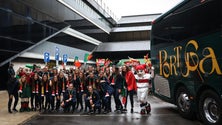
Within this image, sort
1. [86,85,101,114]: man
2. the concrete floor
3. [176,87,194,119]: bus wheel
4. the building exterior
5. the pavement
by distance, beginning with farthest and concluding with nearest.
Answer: the building exterior → [86,85,101,114]: man → the pavement → the concrete floor → [176,87,194,119]: bus wheel

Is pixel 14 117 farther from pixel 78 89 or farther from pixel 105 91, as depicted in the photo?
pixel 105 91

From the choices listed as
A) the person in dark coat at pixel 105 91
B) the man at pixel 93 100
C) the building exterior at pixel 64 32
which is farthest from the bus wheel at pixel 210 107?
the building exterior at pixel 64 32

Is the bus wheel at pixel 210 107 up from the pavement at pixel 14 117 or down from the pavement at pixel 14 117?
up

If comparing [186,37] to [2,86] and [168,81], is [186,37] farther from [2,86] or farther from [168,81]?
[2,86]

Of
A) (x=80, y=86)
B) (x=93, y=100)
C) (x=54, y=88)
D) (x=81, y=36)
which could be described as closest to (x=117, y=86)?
(x=93, y=100)

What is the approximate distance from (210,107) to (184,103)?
4.82 ft

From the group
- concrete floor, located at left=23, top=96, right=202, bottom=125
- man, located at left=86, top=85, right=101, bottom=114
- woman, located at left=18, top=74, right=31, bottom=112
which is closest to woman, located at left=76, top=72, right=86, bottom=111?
man, located at left=86, top=85, right=101, bottom=114

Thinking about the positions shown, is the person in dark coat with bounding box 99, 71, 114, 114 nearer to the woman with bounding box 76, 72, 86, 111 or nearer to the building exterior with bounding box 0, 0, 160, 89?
the woman with bounding box 76, 72, 86, 111

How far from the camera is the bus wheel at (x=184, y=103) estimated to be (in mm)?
7781

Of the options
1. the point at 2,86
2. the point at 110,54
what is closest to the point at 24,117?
the point at 2,86

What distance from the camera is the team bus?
6156 millimetres

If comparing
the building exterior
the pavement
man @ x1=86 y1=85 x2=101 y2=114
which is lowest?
the pavement

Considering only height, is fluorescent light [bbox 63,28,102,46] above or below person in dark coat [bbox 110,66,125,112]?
above

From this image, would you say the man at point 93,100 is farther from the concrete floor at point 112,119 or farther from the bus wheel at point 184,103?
the bus wheel at point 184,103
